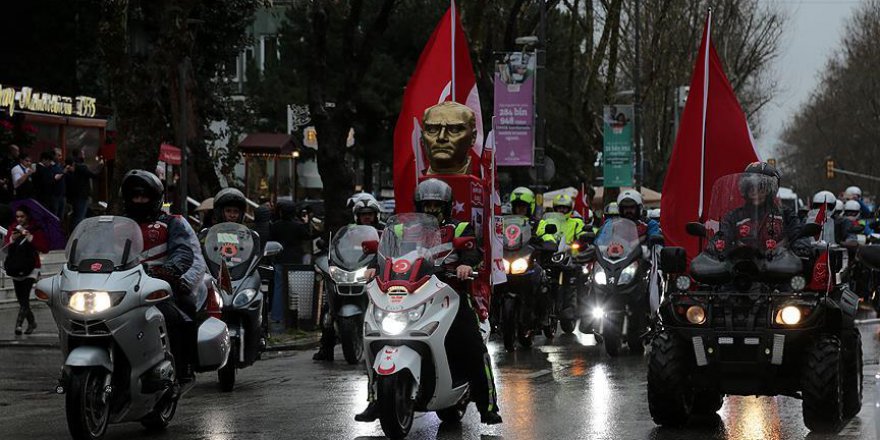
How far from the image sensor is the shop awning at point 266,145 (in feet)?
135

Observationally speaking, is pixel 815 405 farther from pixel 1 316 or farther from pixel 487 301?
pixel 1 316

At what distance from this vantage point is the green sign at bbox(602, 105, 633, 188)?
131 feet

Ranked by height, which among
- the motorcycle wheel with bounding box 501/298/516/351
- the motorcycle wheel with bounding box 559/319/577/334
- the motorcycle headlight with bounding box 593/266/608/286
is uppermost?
the motorcycle headlight with bounding box 593/266/608/286

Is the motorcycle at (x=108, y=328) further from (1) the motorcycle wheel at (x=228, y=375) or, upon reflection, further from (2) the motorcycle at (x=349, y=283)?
(2) the motorcycle at (x=349, y=283)

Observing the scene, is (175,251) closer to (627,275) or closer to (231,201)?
(231,201)

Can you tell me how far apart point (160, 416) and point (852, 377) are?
4.87 m

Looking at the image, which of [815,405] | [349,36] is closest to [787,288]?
[815,405]

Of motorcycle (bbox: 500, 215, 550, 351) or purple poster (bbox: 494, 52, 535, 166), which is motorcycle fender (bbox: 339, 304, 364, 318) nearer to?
motorcycle (bbox: 500, 215, 550, 351)

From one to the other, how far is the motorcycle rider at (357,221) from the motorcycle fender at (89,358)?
6.59 m

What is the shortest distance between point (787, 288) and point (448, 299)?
8.42 feet

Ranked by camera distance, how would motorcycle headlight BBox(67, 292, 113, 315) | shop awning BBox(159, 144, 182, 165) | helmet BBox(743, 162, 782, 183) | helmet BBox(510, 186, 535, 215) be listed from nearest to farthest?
motorcycle headlight BBox(67, 292, 113, 315) < helmet BBox(743, 162, 782, 183) < helmet BBox(510, 186, 535, 215) < shop awning BBox(159, 144, 182, 165)

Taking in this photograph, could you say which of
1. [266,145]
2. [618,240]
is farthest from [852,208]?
[266,145]

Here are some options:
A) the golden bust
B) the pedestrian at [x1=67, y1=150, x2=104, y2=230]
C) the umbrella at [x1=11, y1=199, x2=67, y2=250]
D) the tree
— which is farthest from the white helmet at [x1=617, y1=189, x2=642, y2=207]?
the tree

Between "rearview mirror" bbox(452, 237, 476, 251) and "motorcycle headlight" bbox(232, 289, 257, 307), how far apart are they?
12.8ft
